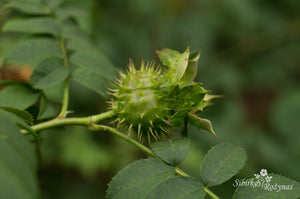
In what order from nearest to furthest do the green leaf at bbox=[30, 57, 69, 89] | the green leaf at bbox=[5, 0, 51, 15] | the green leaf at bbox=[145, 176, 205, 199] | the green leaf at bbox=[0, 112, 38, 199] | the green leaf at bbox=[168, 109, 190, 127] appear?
1. the green leaf at bbox=[0, 112, 38, 199]
2. the green leaf at bbox=[145, 176, 205, 199]
3. the green leaf at bbox=[168, 109, 190, 127]
4. the green leaf at bbox=[30, 57, 69, 89]
5. the green leaf at bbox=[5, 0, 51, 15]

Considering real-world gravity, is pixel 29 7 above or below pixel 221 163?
above

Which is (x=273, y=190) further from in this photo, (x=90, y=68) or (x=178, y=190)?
(x=90, y=68)

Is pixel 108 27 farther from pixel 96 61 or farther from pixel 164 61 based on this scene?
pixel 164 61

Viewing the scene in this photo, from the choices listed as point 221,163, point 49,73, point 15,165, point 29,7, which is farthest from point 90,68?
point 15,165

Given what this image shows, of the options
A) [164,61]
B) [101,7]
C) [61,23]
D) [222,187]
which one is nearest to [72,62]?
[61,23]

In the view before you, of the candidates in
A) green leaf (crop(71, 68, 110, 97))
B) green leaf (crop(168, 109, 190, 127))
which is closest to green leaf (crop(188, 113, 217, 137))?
green leaf (crop(168, 109, 190, 127))

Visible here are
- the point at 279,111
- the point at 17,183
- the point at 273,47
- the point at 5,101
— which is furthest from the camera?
the point at 273,47

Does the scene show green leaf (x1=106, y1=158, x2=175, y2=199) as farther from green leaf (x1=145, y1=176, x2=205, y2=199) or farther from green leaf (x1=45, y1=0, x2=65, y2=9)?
green leaf (x1=45, y1=0, x2=65, y2=9)
